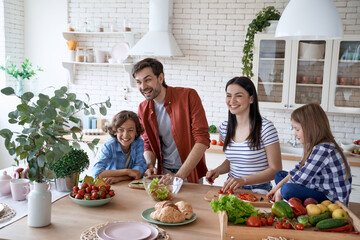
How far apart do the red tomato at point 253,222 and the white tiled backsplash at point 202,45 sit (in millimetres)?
3356

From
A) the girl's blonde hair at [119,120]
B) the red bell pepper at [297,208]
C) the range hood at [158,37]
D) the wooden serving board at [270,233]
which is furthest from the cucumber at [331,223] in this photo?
the range hood at [158,37]

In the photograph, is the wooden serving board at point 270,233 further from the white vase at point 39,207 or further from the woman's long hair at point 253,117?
the woman's long hair at point 253,117

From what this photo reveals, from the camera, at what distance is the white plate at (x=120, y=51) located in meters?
5.03

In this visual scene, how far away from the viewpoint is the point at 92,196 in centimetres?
197

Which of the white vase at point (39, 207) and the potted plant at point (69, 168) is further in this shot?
the potted plant at point (69, 168)

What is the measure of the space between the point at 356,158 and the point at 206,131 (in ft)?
7.22

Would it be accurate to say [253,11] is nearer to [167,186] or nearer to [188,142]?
[188,142]

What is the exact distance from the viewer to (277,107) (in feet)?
14.7

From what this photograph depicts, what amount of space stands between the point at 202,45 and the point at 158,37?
65cm

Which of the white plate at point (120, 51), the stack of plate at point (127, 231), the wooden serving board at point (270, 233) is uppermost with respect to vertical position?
the white plate at point (120, 51)

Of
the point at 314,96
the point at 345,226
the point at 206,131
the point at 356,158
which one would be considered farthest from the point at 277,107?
the point at 345,226

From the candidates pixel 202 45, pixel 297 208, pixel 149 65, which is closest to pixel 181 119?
pixel 149 65

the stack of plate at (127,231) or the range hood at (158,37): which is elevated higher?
the range hood at (158,37)

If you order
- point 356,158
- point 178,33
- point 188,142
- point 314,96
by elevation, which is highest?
point 178,33
